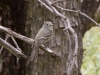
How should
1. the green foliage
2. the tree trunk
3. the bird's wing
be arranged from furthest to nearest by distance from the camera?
the green foliage
the tree trunk
the bird's wing

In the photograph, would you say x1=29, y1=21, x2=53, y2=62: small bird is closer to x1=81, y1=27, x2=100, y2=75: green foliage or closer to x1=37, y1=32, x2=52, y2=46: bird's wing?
x1=37, y1=32, x2=52, y2=46: bird's wing

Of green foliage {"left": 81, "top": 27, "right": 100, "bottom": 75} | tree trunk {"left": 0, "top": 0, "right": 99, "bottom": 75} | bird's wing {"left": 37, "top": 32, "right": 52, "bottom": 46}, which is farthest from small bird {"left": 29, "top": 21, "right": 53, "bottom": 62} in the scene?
green foliage {"left": 81, "top": 27, "right": 100, "bottom": 75}

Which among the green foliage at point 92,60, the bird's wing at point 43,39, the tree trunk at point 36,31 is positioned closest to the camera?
the bird's wing at point 43,39

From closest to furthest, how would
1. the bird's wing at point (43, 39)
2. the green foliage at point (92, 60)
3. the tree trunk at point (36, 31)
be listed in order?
the bird's wing at point (43, 39), the tree trunk at point (36, 31), the green foliage at point (92, 60)

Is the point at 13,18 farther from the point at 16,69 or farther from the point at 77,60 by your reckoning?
the point at 77,60

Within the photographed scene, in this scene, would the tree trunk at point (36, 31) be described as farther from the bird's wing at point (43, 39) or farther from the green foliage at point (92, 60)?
the green foliage at point (92, 60)

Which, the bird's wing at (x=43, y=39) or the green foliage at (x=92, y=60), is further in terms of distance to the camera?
the green foliage at (x=92, y=60)

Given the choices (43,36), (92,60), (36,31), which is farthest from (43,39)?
(92,60)

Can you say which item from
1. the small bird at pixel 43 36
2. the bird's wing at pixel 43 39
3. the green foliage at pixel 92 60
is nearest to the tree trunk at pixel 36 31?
the small bird at pixel 43 36

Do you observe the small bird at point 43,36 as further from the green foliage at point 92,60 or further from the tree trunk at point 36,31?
the green foliage at point 92,60

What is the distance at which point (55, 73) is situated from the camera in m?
3.14

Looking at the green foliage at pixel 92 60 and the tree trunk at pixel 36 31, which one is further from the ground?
the tree trunk at pixel 36 31

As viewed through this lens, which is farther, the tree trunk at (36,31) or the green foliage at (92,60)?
the green foliage at (92,60)

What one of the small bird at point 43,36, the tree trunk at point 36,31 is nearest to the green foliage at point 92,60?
the tree trunk at point 36,31
